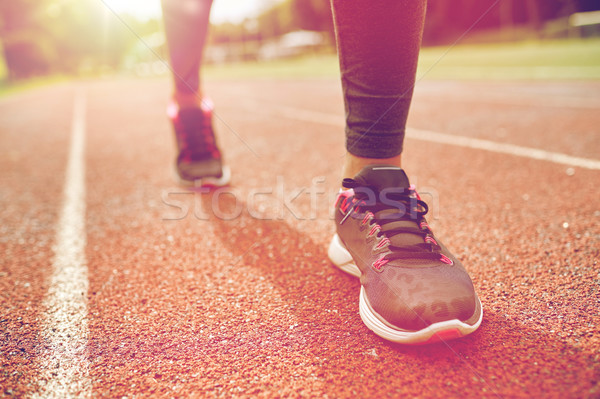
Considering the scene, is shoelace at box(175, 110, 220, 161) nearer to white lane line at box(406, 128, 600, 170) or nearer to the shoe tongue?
the shoe tongue

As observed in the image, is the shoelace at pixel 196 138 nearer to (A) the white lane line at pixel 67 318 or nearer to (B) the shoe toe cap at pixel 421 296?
(A) the white lane line at pixel 67 318

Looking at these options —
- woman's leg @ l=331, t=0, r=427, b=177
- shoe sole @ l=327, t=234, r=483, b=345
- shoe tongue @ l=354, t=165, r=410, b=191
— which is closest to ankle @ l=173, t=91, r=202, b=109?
woman's leg @ l=331, t=0, r=427, b=177

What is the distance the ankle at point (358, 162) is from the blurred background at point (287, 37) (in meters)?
7.14

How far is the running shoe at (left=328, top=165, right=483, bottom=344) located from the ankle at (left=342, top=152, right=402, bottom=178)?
5cm

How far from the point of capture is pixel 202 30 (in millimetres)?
2006

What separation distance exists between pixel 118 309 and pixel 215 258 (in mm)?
385

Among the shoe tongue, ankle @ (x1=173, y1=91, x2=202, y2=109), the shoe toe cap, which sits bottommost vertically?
the shoe toe cap

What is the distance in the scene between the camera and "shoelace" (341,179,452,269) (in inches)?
42.6

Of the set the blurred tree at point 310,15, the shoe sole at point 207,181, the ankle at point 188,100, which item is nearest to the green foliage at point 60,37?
the blurred tree at point 310,15

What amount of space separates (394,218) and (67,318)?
35.9 inches

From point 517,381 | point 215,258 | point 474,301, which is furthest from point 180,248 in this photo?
point 517,381

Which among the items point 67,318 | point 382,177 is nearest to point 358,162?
point 382,177

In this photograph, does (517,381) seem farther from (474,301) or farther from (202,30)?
(202,30)

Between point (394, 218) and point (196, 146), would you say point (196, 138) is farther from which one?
point (394, 218)
